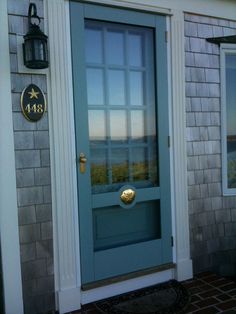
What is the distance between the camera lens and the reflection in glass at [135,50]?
3059 millimetres

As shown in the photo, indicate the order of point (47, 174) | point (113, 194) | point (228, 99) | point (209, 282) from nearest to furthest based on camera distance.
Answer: point (47, 174), point (113, 194), point (209, 282), point (228, 99)

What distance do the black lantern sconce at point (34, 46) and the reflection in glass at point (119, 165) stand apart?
37.7 inches

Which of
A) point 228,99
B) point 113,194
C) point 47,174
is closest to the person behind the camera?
point 47,174

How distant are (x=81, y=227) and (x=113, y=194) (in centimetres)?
38

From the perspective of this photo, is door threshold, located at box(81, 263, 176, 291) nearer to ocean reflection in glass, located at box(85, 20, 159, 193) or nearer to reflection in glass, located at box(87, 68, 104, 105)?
ocean reflection in glass, located at box(85, 20, 159, 193)

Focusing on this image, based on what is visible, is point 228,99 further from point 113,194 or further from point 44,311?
point 44,311

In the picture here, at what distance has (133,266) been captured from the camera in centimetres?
310

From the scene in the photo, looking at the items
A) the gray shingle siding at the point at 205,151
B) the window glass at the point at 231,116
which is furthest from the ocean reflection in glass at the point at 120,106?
the window glass at the point at 231,116

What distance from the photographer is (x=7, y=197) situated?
102 inches

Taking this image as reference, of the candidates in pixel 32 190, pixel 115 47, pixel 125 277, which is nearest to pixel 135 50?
pixel 115 47

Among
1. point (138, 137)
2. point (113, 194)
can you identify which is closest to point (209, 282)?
point (113, 194)

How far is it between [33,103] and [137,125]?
3.12ft

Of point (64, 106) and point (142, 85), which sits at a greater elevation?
point (142, 85)

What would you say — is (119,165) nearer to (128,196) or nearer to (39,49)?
(128,196)
